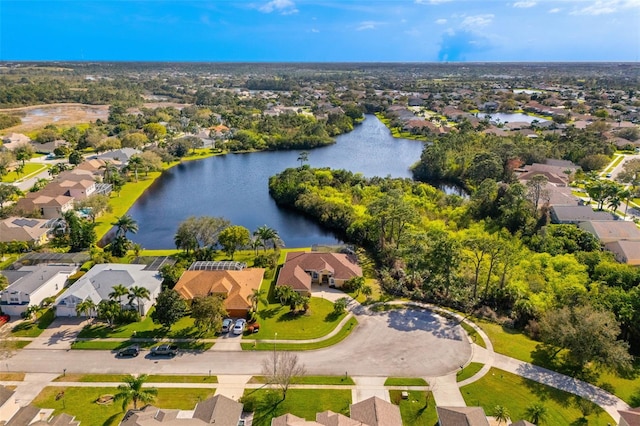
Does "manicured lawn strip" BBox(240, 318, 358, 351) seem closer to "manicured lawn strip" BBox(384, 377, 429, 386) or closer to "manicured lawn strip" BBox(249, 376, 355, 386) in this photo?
"manicured lawn strip" BBox(249, 376, 355, 386)

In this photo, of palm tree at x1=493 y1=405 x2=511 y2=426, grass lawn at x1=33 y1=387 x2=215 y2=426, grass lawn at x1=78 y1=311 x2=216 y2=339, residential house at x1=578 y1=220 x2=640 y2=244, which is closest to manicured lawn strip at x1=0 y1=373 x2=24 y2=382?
grass lawn at x1=33 y1=387 x2=215 y2=426

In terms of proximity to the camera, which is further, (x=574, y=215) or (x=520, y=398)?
(x=574, y=215)

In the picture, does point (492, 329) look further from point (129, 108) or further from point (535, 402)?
point (129, 108)

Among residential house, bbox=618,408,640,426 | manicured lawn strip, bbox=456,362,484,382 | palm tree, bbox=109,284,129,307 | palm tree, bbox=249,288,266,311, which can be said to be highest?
palm tree, bbox=109,284,129,307

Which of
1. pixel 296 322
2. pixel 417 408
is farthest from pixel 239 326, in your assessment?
pixel 417 408

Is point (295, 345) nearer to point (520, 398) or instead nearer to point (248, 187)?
point (520, 398)

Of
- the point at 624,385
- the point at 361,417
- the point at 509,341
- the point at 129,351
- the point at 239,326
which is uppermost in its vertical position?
the point at 361,417
